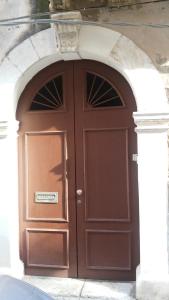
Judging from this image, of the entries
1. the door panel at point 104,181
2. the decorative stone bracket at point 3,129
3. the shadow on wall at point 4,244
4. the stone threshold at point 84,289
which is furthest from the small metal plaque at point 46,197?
the stone threshold at point 84,289

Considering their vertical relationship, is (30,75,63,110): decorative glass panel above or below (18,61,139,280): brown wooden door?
above

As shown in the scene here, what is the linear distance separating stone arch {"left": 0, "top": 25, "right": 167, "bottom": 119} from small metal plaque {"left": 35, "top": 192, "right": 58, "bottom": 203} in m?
1.14

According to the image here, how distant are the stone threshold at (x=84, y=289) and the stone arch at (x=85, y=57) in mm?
2214

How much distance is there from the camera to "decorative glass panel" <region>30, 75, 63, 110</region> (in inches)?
224

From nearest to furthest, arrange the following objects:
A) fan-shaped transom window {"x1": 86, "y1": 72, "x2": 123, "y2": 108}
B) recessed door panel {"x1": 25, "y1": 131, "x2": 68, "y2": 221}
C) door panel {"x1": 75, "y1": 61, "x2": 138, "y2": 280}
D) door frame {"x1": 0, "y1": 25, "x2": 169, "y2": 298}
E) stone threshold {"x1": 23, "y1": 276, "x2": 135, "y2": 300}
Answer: door frame {"x1": 0, "y1": 25, "x2": 169, "y2": 298}
stone threshold {"x1": 23, "y1": 276, "x2": 135, "y2": 300}
door panel {"x1": 75, "y1": 61, "x2": 138, "y2": 280}
fan-shaped transom window {"x1": 86, "y1": 72, "x2": 123, "y2": 108}
recessed door panel {"x1": 25, "y1": 131, "x2": 68, "y2": 221}

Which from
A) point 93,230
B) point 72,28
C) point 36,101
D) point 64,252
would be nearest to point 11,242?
point 64,252

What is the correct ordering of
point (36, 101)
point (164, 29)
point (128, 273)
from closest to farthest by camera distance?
point (164, 29) → point (128, 273) → point (36, 101)

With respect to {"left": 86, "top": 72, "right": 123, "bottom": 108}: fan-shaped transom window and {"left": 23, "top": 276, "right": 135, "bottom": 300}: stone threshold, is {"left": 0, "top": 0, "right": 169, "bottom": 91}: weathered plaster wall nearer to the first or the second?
{"left": 86, "top": 72, "right": 123, "bottom": 108}: fan-shaped transom window

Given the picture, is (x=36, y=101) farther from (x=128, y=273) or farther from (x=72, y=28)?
(x=128, y=273)

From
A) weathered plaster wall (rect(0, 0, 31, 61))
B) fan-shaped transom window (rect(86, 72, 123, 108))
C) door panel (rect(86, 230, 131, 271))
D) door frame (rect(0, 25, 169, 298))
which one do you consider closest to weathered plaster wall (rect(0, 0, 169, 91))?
door frame (rect(0, 25, 169, 298))

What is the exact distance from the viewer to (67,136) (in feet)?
18.4

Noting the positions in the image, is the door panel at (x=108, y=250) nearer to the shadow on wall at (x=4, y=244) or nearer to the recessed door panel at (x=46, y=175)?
the recessed door panel at (x=46, y=175)

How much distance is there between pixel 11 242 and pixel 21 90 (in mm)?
2043

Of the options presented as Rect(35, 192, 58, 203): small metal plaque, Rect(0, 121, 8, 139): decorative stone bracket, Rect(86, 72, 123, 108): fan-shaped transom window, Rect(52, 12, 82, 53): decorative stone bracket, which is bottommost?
Rect(35, 192, 58, 203): small metal plaque
